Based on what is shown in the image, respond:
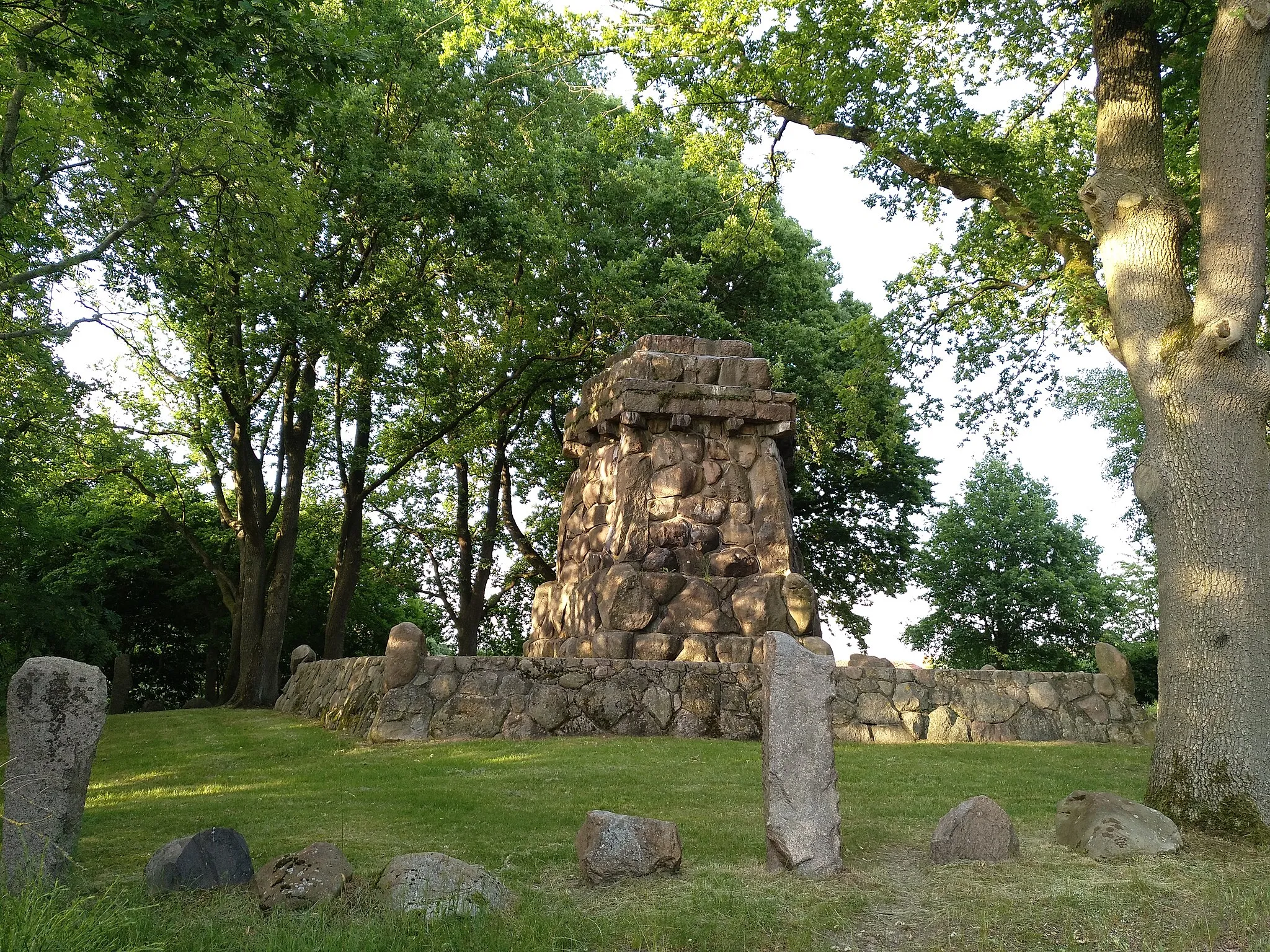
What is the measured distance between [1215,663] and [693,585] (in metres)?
8.32

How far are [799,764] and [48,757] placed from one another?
4373 millimetres

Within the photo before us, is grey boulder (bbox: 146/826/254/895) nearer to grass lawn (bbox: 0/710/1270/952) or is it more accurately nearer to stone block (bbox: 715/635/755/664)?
grass lawn (bbox: 0/710/1270/952)

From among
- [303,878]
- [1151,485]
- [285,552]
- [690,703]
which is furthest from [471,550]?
[303,878]

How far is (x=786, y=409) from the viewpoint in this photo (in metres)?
16.5

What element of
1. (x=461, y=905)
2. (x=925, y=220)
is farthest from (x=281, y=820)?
(x=925, y=220)

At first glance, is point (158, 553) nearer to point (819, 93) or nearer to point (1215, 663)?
point (819, 93)

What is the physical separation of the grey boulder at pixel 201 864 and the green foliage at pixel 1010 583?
27.0m

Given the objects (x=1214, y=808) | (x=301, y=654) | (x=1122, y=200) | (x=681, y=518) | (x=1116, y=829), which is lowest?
(x=1116, y=829)

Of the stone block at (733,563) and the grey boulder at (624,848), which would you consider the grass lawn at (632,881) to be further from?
the stone block at (733,563)

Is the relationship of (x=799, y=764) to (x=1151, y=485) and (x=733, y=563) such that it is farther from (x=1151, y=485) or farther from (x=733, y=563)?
(x=733, y=563)

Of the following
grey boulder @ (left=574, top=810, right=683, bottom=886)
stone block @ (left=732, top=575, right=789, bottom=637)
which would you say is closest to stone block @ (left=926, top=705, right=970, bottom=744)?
stone block @ (left=732, top=575, right=789, bottom=637)

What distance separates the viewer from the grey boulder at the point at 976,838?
6.20 metres

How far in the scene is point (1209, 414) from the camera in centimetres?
754

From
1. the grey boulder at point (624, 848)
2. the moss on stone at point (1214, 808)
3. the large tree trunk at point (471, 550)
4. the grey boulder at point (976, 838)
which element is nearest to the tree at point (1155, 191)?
the moss on stone at point (1214, 808)
